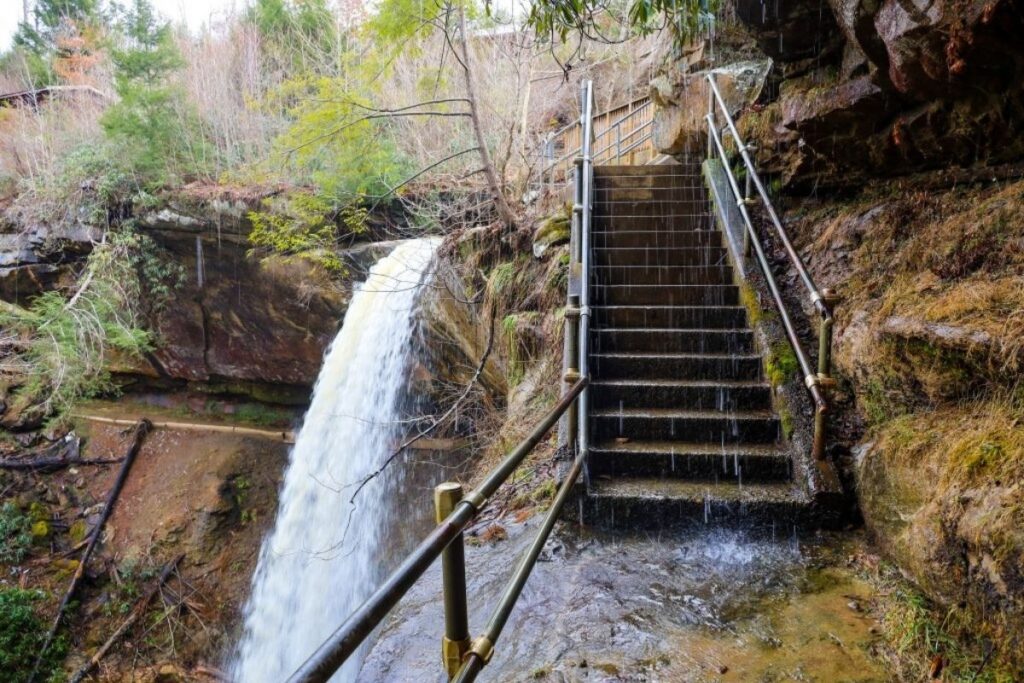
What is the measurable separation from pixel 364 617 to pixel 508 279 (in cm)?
587

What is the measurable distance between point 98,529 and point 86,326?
3641 millimetres

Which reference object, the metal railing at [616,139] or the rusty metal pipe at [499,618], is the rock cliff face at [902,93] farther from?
the metal railing at [616,139]

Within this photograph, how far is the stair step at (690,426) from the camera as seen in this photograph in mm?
3885

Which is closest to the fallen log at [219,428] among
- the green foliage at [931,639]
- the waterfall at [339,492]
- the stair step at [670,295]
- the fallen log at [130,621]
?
the fallen log at [130,621]

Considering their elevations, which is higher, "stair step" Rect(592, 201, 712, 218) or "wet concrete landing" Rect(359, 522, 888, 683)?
"stair step" Rect(592, 201, 712, 218)

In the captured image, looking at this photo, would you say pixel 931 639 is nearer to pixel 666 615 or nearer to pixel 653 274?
pixel 666 615

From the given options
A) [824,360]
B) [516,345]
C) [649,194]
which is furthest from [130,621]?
[824,360]

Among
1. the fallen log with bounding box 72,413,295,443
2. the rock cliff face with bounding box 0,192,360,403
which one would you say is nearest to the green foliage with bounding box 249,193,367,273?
the rock cliff face with bounding box 0,192,360,403

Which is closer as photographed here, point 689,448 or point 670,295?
point 689,448

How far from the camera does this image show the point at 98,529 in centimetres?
980

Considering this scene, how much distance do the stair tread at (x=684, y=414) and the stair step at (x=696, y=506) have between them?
0.53m

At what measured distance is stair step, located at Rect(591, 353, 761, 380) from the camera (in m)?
4.37

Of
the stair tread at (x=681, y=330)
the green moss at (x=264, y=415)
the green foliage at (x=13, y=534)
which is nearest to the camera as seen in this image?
the stair tread at (x=681, y=330)

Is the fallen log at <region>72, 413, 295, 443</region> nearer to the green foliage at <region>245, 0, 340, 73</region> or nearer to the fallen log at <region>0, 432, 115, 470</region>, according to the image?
the fallen log at <region>0, 432, 115, 470</region>
